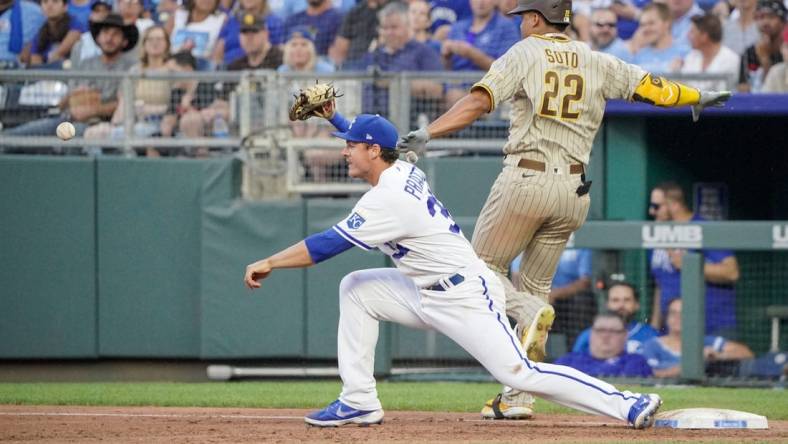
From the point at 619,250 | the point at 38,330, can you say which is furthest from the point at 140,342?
the point at 619,250

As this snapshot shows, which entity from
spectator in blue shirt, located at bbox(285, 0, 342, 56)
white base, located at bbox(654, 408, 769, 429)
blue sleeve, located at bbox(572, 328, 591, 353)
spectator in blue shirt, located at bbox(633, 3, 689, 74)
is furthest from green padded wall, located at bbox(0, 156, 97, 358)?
white base, located at bbox(654, 408, 769, 429)

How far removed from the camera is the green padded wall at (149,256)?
969cm

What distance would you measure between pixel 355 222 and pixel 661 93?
1.77 m

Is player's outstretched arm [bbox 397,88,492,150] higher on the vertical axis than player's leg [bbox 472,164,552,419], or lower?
higher

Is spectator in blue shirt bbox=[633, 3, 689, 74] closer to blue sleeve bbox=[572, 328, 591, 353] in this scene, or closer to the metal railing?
the metal railing

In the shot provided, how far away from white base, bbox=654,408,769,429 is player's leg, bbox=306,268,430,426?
1202 mm

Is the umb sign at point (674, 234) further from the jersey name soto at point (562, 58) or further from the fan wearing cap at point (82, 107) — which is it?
the fan wearing cap at point (82, 107)

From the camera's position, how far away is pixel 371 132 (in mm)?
5504

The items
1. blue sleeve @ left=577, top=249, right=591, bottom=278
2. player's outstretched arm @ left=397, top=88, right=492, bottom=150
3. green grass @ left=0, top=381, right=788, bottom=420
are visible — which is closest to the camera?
player's outstretched arm @ left=397, top=88, right=492, bottom=150

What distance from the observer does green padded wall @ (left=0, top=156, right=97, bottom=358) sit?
969cm

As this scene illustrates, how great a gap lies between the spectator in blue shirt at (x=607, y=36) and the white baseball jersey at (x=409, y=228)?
5456 mm

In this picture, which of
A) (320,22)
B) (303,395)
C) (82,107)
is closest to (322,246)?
(303,395)

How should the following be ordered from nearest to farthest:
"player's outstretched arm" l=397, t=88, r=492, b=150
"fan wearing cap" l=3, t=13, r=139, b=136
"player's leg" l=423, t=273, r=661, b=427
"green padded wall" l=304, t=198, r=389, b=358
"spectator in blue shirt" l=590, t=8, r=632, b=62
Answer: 1. "player's leg" l=423, t=273, r=661, b=427
2. "player's outstretched arm" l=397, t=88, r=492, b=150
3. "green padded wall" l=304, t=198, r=389, b=358
4. "fan wearing cap" l=3, t=13, r=139, b=136
5. "spectator in blue shirt" l=590, t=8, r=632, b=62

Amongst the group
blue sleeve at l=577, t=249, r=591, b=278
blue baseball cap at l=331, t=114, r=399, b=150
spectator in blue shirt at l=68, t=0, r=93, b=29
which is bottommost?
blue sleeve at l=577, t=249, r=591, b=278
